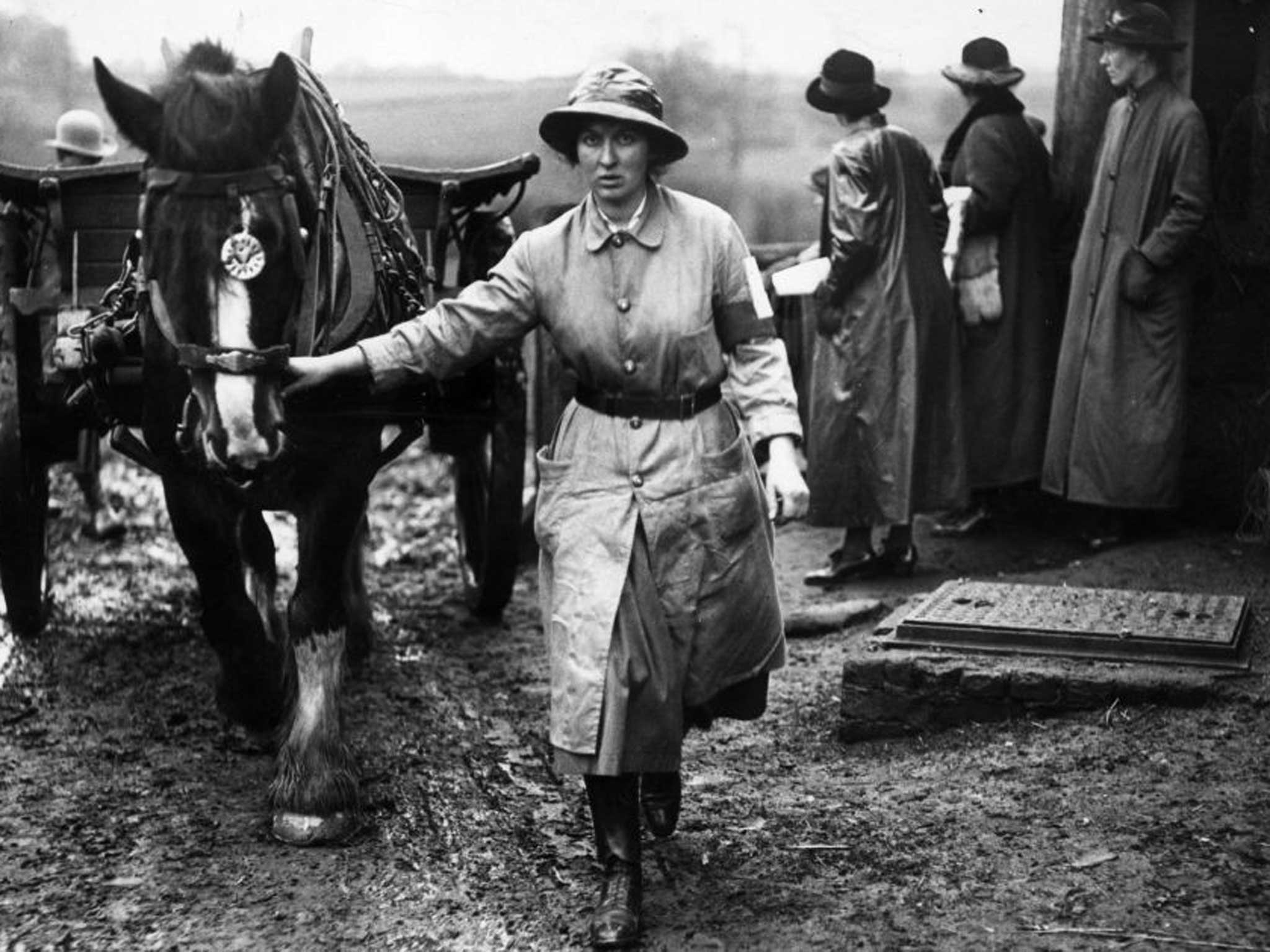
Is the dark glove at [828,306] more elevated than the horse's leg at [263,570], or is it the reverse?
the dark glove at [828,306]

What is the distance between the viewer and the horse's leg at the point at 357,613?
21.0ft

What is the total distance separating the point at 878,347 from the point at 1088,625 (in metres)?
2.46

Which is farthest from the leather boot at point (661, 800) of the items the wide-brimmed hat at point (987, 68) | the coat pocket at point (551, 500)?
the wide-brimmed hat at point (987, 68)

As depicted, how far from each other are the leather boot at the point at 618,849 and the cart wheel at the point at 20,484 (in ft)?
10.3

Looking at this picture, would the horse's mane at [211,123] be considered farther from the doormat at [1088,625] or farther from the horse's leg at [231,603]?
the doormat at [1088,625]

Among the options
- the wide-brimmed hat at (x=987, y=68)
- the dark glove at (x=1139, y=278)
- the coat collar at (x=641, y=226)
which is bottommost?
the dark glove at (x=1139, y=278)

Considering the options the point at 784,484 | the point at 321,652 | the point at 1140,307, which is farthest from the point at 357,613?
the point at 1140,307

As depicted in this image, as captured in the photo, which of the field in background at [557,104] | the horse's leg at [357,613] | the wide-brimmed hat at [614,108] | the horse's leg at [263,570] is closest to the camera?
the wide-brimmed hat at [614,108]

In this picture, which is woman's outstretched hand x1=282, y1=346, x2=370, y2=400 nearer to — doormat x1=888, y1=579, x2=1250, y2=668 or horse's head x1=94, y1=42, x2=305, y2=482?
horse's head x1=94, y1=42, x2=305, y2=482

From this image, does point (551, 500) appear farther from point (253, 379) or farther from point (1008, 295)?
point (1008, 295)

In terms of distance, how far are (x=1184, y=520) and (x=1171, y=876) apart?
3878 mm

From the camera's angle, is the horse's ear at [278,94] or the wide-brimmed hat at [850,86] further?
the wide-brimmed hat at [850,86]

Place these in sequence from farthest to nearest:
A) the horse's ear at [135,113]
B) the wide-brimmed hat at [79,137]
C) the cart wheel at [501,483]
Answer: the wide-brimmed hat at [79,137]
the cart wheel at [501,483]
the horse's ear at [135,113]

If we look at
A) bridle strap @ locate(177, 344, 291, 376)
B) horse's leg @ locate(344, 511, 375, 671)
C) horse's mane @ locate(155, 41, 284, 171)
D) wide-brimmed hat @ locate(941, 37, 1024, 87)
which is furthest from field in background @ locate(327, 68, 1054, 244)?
bridle strap @ locate(177, 344, 291, 376)
